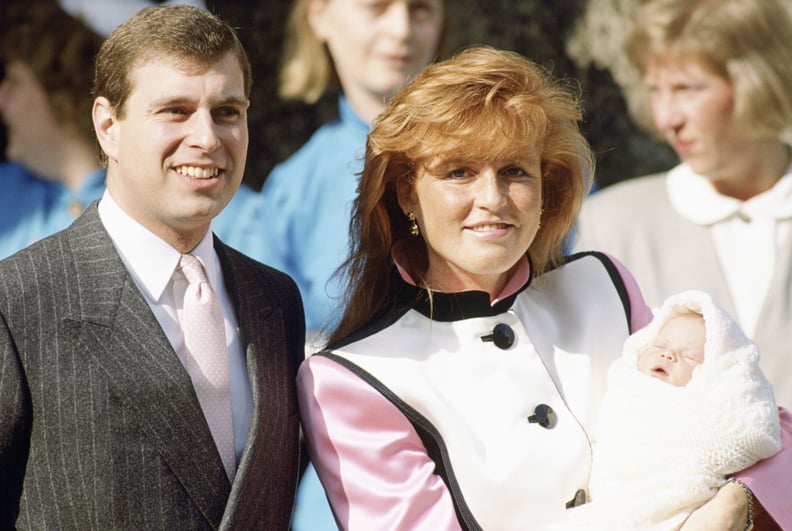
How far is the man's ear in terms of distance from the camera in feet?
8.34

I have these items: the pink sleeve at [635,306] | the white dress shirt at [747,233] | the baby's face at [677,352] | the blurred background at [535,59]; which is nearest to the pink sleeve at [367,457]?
the baby's face at [677,352]

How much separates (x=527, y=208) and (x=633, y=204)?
1842 millimetres

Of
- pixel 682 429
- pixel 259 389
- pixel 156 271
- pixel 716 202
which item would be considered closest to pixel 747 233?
pixel 716 202

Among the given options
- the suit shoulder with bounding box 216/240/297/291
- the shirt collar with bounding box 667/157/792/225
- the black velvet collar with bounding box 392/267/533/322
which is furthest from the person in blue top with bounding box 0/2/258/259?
the black velvet collar with bounding box 392/267/533/322

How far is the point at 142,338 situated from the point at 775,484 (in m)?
1.32

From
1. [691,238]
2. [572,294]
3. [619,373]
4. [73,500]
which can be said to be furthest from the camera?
[691,238]

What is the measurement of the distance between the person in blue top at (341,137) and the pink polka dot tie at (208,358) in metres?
1.70

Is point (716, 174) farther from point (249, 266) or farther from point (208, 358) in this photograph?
point (208, 358)

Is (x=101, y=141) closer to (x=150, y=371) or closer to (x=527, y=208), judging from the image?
(x=150, y=371)

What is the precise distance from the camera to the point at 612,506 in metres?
2.59

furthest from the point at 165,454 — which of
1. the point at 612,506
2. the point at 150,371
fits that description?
the point at 612,506

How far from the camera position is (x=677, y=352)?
267cm

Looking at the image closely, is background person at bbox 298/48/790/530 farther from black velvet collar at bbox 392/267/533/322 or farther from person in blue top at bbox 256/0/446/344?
person in blue top at bbox 256/0/446/344

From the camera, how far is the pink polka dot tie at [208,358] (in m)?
2.53
